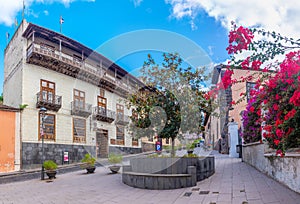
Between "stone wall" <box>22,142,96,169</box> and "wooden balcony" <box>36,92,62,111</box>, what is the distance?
2430 millimetres

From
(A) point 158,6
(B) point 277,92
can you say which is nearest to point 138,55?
(A) point 158,6

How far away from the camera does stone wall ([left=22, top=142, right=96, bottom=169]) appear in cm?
1644

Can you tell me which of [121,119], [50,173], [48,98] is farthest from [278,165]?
[121,119]

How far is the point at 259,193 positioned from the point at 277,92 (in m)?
2.60

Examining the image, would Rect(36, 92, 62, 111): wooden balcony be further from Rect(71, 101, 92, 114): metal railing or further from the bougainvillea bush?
the bougainvillea bush

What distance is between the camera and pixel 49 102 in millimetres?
17828

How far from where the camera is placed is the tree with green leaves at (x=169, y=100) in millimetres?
9172

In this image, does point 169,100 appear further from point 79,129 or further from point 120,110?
point 120,110

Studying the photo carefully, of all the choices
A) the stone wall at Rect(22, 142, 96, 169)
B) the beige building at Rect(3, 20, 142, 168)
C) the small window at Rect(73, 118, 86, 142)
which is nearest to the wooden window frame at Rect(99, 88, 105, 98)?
the beige building at Rect(3, 20, 142, 168)

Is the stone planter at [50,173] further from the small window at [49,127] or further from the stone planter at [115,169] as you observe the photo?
the small window at [49,127]

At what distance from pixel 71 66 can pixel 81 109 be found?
3.25 m

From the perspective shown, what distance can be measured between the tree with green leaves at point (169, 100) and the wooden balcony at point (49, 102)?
9458 millimetres

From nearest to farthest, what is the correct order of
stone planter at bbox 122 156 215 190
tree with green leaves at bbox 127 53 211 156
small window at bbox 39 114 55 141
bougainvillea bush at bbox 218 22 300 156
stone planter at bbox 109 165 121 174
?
1. bougainvillea bush at bbox 218 22 300 156
2. stone planter at bbox 122 156 215 190
3. tree with green leaves at bbox 127 53 211 156
4. stone planter at bbox 109 165 121 174
5. small window at bbox 39 114 55 141

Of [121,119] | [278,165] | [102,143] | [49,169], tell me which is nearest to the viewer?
[278,165]
